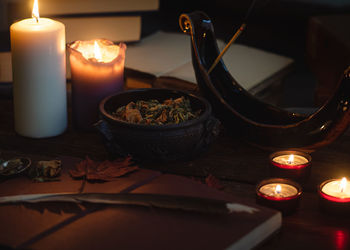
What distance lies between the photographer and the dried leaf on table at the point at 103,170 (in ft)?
3.02

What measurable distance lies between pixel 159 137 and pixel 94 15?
69cm

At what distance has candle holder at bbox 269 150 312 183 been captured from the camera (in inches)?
38.4

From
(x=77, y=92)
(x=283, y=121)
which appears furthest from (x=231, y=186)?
(x=77, y=92)

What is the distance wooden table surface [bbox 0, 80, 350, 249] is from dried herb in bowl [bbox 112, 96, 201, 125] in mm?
80

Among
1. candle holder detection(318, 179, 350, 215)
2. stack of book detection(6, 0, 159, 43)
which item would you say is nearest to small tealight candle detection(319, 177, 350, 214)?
candle holder detection(318, 179, 350, 215)

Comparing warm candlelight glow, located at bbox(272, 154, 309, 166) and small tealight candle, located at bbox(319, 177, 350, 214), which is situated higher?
warm candlelight glow, located at bbox(272, 154, 309, 166)

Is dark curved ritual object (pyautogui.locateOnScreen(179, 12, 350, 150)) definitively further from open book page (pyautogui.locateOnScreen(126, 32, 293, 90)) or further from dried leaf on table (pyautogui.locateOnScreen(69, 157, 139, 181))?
dried leaf on table (pyautogui.locateOnScreen(69, 157, 139, 181))

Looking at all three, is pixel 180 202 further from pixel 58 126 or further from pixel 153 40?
pixel 153 40

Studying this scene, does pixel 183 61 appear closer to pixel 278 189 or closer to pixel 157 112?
pixel 157 112

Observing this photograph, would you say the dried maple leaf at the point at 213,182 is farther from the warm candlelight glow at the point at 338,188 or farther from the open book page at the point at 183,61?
the open book page at the point at 183,61

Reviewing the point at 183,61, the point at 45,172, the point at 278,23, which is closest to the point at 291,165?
the point at 45,172

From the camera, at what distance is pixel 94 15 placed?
157 cm

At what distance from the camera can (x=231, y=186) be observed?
980mm

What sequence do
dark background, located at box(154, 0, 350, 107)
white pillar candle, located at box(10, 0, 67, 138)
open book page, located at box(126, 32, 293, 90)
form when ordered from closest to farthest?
white pillar candle, located at box(10, 0, 67, 138), open book page, located at box(126, 32, 293, 90), dark background, located at box(154, 0, 350, 107)
